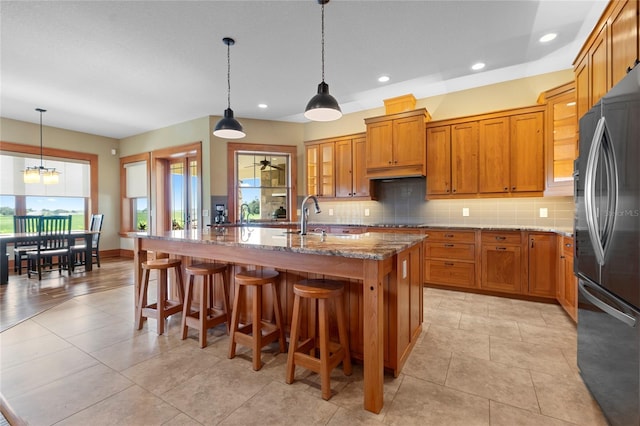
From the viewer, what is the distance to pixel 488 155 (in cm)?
404

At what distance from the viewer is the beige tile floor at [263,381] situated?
5.34 feet

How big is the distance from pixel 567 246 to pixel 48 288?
656cm

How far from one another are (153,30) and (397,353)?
3638 millimetres

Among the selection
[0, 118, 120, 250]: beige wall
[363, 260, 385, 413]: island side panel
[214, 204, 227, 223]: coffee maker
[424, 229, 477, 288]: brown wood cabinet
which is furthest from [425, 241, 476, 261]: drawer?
[0, 118, 120, 250]: beige wall

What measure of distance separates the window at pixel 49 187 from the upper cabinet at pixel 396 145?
6.27m

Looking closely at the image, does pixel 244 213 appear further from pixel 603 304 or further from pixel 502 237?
pixel 603 304

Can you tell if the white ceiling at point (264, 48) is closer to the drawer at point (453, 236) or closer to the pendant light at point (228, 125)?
the pendant light at point (228, 125)

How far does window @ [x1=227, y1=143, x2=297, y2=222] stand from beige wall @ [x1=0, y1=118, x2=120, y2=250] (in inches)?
139

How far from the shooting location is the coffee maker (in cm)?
538

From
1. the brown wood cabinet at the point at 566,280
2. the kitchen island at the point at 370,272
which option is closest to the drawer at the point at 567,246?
the brown wood cabinet at the point at 566,280

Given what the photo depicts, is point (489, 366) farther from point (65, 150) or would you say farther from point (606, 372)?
point (65, 150)

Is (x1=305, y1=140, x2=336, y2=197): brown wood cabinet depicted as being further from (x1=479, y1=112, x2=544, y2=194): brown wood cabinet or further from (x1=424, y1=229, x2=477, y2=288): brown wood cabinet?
(x1=479, y1=112, x2=544, y2=194): brown wood cabinet

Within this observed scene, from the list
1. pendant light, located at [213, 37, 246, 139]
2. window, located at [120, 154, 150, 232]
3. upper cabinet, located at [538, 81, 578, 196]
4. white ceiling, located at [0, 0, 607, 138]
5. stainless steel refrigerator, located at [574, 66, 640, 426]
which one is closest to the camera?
stainless steel refrigerator, located at [574, 66, 640, 426]

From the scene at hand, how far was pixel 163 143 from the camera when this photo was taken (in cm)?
621
